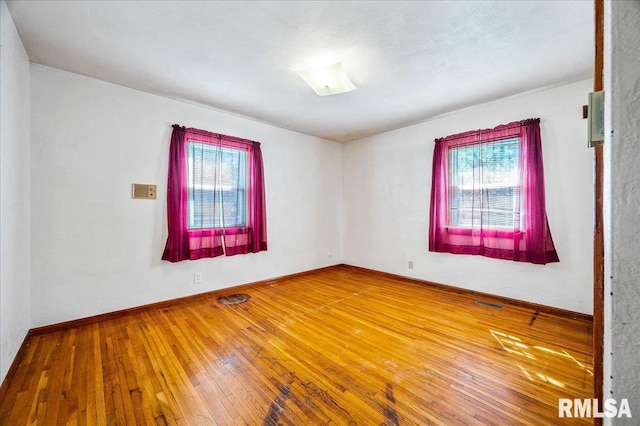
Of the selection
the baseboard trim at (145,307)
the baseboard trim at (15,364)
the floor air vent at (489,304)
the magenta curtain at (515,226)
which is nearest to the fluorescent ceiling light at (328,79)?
the magenta curtain at (515,226)

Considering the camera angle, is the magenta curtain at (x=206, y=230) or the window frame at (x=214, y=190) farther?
the window frame at (x=214, y=190)

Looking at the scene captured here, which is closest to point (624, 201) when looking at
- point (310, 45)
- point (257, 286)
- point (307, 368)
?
point (307, 368)

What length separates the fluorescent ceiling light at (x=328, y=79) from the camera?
96.7 inches

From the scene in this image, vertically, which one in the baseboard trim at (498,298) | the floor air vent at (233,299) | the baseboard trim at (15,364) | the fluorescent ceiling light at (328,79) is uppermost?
the fluorescent ceiling light at (328,79)

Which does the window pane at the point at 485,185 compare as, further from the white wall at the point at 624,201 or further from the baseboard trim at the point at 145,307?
the white wall at the point at 624,201

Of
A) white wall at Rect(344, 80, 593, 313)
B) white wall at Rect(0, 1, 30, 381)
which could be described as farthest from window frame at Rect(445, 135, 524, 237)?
white wall at Rect(0, 1, 30, 381)

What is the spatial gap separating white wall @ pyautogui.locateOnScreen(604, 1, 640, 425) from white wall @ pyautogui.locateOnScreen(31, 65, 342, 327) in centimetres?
358

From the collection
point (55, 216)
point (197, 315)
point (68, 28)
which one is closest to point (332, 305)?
point (197, 315)

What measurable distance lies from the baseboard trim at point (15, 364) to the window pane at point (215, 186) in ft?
5.46

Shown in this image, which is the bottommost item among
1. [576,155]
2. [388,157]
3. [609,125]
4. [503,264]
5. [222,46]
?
[503,264]

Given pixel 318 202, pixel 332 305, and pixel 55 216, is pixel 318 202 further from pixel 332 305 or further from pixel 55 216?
pixel 55 216

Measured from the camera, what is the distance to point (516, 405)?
152 centimetres

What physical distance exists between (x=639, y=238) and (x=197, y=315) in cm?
326

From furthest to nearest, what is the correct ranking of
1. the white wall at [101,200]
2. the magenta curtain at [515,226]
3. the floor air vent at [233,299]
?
A: 1. the floor air vent at [233,299]
2. the magenta curtain at [515,226]
3. the white wall at [101,200]
